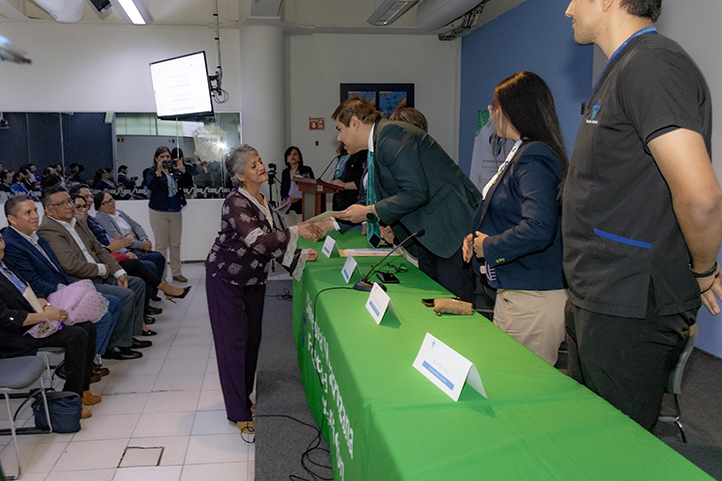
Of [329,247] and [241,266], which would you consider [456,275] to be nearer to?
[329,247]

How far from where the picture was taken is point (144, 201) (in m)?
7.04

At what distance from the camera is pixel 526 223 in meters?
1.74

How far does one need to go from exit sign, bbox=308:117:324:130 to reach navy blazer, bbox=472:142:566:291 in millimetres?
5884

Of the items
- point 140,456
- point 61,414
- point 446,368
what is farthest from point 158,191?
point 446,368

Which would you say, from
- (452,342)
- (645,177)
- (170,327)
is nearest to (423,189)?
(452,342)

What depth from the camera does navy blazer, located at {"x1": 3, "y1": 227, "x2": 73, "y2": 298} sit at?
3131mm

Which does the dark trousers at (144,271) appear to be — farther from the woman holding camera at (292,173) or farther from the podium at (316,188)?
the woman holding camera at (292,173)

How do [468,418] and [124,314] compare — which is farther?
[124,314]

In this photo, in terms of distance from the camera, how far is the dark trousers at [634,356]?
119 centimetres

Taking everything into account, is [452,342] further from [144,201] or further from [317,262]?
[144,201]

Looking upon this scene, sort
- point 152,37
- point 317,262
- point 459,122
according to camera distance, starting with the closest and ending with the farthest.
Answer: point 317,262, point 152,37, point 459,122

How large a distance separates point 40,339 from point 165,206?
334cm

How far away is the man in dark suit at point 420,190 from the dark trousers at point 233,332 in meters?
0.71

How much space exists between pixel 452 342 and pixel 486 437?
53cm
